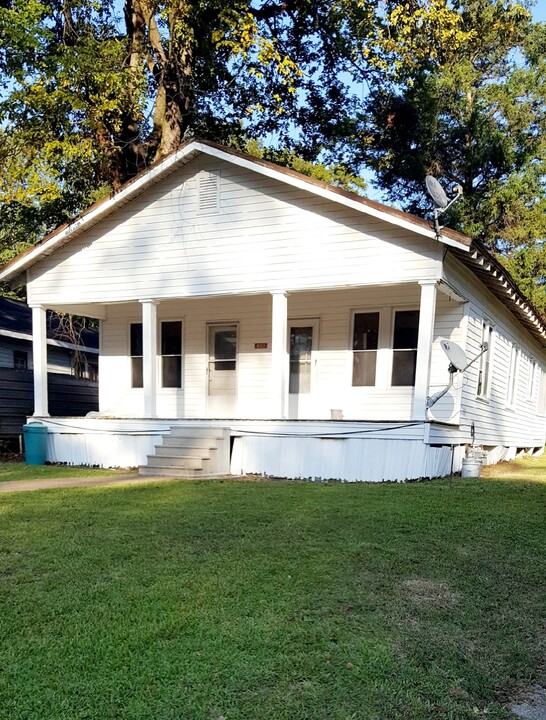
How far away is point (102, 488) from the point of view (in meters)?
7.37

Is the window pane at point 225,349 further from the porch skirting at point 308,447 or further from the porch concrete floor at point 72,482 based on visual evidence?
the porch concrete floor at point 72,482

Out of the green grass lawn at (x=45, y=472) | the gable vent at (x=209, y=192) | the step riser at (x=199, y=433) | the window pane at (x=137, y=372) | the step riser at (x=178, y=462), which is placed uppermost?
the gable vent at (x=209, y=192)

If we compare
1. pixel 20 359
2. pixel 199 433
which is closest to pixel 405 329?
pixel 199 433

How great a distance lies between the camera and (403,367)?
10.1m

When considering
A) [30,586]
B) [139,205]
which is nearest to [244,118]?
[139,205]

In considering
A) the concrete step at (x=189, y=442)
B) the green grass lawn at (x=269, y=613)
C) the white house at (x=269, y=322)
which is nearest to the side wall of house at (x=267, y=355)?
the white house at (x=269, y=322)

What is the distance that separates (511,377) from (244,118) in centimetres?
1092

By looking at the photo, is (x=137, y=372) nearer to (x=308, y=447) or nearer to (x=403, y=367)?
(x=308, y=447)

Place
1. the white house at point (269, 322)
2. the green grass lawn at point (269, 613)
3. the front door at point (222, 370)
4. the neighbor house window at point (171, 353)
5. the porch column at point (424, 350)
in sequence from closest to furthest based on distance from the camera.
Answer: the green grass lawn at point (269, 613) < the porch column at point (424, 350) < the white house at point (269, 322) < the front door at point (222, 370) < the neighbor house window at point (171, 353)

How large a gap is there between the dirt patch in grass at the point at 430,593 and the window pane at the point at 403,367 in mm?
6729

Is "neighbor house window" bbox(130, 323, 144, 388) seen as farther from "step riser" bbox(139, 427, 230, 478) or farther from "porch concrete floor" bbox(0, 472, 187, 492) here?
"porch concrete floor" bbox(0, 472, 187, 492)

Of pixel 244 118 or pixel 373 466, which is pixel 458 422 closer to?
pixel 373 466

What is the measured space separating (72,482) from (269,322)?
5.07m

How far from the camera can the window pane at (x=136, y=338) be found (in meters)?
12.3
